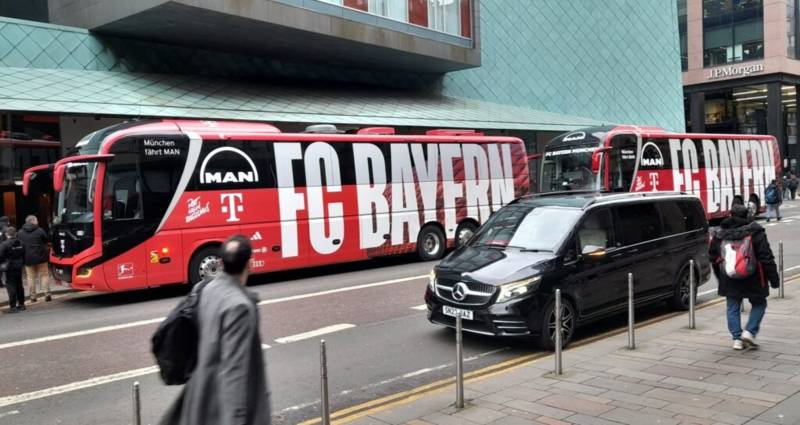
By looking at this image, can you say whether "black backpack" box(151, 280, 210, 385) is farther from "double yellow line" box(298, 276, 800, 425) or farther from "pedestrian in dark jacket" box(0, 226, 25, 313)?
"pedestrian in dark jacket" box(0, 226, 25, 313)

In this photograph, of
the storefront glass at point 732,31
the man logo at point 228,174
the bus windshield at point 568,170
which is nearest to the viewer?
the man logo at point 228,174

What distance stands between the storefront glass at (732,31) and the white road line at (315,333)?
56.7m

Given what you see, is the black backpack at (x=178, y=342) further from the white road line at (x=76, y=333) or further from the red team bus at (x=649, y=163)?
the red team bus at (x=649, y=163)

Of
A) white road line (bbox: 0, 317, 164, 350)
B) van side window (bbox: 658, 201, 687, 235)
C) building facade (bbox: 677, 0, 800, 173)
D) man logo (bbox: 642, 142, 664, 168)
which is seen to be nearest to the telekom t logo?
white road line (bbox: 0, 317, 164, 350)

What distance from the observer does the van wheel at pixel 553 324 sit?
7.31 meters

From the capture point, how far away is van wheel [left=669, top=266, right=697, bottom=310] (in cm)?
930

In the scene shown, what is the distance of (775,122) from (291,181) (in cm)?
5188

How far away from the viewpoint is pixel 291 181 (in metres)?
14.2

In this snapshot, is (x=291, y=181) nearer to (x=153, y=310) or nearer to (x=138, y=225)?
(x=138, y=225)

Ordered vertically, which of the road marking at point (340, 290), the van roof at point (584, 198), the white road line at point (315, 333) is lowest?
the road marking at point (340, 290)

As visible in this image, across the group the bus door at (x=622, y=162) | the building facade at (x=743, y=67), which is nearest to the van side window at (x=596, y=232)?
the bus door at (x=622, y=162)

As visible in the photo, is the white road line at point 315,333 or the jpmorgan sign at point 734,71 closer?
the white road line at point 315,333

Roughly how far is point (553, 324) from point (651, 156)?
16194 mm

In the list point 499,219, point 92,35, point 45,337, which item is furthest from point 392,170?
point 92,35
